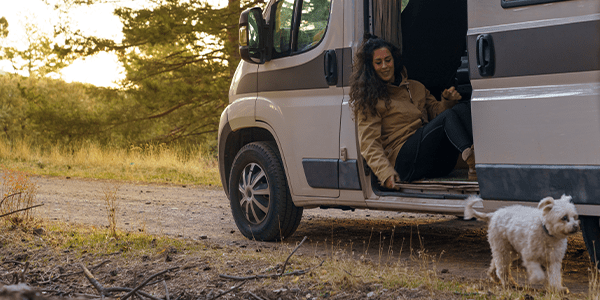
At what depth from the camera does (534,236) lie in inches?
Result: 135

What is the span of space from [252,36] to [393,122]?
1.68 metres

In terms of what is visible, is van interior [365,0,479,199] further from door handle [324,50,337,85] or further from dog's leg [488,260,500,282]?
dog's leg [488,260,500,282]

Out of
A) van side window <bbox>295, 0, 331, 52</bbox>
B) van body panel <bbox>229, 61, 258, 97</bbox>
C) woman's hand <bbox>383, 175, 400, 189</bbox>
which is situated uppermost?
van side window <bbox>295, 0, 331, 52</bbox>

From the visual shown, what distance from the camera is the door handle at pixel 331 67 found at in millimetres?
5109

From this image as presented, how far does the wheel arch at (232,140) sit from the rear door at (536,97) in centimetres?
265

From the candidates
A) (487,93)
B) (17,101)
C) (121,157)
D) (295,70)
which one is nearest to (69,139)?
(121,157)

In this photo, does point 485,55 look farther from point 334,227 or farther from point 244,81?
point 334,227

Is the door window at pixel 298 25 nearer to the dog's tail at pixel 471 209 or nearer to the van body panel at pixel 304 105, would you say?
the van body panel at pixel 304 105

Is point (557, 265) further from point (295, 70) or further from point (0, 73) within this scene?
point (0, 73)

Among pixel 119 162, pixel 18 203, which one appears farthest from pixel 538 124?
pixel 119 162

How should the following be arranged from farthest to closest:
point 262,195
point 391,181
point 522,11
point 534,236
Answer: point 262,195
point 391,181
point 522,11
point 534,236

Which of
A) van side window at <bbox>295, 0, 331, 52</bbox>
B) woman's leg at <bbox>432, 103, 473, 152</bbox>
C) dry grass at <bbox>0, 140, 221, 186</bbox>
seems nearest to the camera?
woman's leg at <bbox>432, 103, 473, 152</bbox>

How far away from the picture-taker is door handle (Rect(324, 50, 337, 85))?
5.11 m

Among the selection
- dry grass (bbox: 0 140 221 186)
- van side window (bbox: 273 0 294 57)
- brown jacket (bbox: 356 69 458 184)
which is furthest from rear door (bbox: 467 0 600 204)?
dry grass (bbox: 0 140 221 186)
